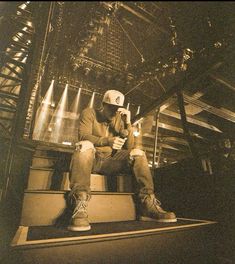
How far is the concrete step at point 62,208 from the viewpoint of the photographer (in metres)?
1.80

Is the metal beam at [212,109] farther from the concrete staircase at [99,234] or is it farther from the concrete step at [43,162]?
the concrete step at [43,162]

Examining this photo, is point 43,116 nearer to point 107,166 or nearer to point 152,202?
point 107,166

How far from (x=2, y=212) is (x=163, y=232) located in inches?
64.3

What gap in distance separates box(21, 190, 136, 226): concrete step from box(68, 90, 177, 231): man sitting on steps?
0.41 ft

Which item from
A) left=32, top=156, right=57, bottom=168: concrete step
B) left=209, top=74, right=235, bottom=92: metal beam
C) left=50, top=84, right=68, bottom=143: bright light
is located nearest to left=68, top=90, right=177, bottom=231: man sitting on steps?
left=32, top=156, right=57, bottom=168: concrete step

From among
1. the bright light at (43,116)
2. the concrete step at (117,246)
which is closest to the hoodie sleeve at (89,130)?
the concrete step at (117,246)

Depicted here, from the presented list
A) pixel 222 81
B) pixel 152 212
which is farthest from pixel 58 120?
pixel 152 212

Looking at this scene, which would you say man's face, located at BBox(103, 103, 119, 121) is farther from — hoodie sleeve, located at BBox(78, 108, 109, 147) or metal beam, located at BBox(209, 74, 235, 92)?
metal beam, located at BBox(209, 74, 235, 92)

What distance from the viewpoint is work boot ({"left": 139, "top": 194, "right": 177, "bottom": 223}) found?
2090 millimetres

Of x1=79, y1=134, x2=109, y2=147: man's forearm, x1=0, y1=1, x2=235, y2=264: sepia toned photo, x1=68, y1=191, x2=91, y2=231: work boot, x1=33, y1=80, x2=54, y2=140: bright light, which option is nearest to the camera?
x1=0, y1=1, x2=235, y2=264: sepia toned photo

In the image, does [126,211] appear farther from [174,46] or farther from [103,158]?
[174,46]

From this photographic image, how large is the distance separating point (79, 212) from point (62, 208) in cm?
27

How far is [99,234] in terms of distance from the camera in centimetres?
151

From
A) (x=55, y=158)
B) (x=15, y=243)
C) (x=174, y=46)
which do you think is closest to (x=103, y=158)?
(x=55, y=158)
